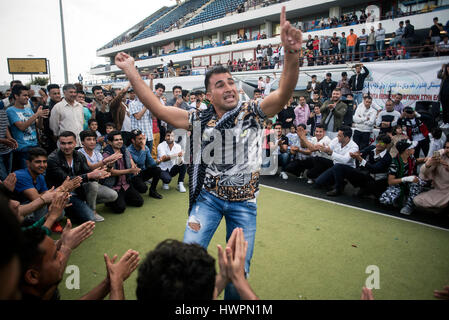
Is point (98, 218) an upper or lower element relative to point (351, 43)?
lower

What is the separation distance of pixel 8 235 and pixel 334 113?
8.59 meters

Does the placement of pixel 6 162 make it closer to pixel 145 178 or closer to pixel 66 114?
pixel 66 114

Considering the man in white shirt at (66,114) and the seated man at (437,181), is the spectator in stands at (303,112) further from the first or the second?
the man in white shirt at (66,114)

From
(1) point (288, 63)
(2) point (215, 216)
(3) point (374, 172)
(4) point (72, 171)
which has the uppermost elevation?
(1) point (288, 63)

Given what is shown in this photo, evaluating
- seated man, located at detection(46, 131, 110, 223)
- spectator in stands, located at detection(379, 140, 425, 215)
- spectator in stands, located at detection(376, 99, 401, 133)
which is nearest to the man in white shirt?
seated man, located at detection(46, 131, 110, 223)

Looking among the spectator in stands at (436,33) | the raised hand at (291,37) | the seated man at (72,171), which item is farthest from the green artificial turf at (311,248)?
the spectator in stands at (436,33)

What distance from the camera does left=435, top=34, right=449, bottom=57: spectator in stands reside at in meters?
10.9

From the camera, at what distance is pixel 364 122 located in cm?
768

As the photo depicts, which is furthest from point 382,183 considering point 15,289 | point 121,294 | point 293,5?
point 293,5

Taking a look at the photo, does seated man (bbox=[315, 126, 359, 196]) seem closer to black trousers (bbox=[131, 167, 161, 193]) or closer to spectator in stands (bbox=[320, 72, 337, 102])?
black trousers (bbox=[131, 167, 161, 193])

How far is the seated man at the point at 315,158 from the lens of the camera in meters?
6.52

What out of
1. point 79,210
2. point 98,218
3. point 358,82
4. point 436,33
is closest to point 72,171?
point 79,210

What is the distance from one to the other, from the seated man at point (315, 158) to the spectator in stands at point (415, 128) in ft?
7.35

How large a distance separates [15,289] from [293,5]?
88.4 feet
